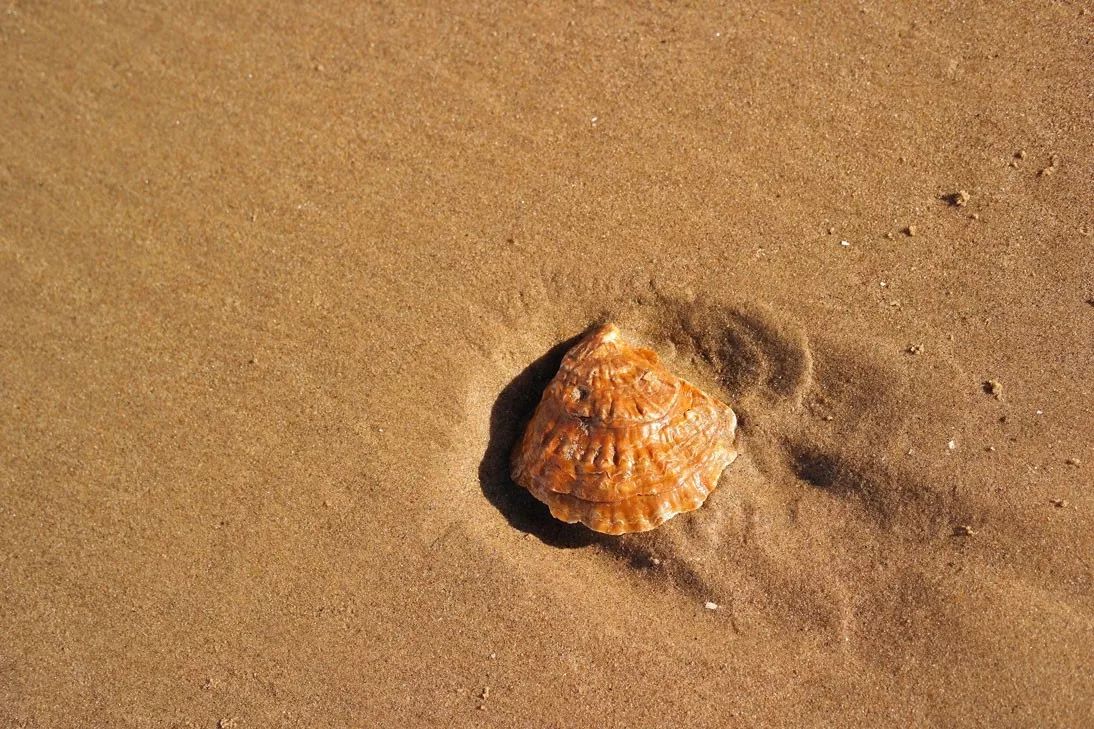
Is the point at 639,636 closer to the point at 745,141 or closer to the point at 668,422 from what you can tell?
the point at 668,422

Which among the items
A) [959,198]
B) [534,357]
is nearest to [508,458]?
[534,357]

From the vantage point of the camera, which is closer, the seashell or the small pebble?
the seashell

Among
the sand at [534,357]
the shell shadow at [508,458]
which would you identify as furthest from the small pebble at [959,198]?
the shell shadow at [508,458]

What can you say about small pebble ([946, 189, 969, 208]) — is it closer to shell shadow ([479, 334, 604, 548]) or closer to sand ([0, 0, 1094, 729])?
sand ([0, 0, 1094, 729])

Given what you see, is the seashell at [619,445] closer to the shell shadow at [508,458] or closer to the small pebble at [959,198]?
the shell shadow at [508,458]

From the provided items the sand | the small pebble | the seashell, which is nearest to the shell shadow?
the sand
